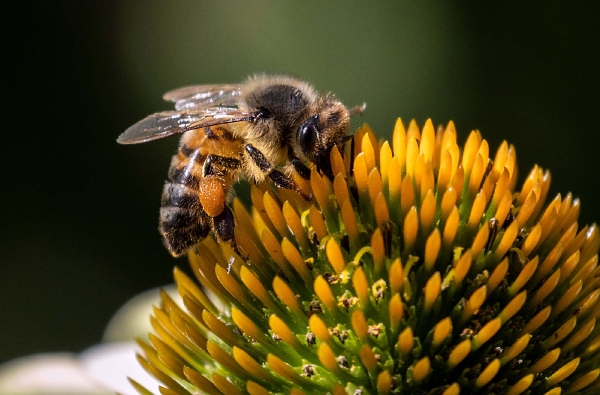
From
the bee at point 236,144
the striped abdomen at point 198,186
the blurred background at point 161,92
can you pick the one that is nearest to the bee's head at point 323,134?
the bee at point 236,144

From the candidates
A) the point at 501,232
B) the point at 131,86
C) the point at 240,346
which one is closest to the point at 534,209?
the point at 501,232

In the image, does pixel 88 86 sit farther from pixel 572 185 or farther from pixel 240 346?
pixel 240 346

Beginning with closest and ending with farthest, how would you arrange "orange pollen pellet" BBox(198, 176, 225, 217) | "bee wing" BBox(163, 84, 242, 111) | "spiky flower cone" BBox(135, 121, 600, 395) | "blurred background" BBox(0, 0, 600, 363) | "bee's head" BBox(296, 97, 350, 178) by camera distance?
1. "spiky flower cone" BBox(135, 121, 600, 395)
2. "bee's head" BBox(296, 97, 350, 178)
3. "orange pollen pellet" BBox(198, 176, 225, 217)
4. "bee wing" BBox(163, 84, 242, 111)
5. "blurred background" BBox(0, 0, 600, 363)

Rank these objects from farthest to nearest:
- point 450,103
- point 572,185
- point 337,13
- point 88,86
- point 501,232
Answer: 1. point 88,86
2. point 337,13
3. point 450,103
4. point 572,185
5. point 501,232

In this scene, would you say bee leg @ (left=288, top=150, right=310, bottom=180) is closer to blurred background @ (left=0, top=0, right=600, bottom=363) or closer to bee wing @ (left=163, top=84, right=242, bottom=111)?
bee wing @ (left=163, top=84, right=242, bottom=111)

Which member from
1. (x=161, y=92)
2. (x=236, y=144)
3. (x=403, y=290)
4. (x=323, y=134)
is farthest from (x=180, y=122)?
(x=161, y=92)

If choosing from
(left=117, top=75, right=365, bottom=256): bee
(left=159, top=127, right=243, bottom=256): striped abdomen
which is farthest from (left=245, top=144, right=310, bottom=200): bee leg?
(left=159, top=127, right=243, bottom=256): striped abdomen

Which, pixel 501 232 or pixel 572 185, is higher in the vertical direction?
pixel 572 185

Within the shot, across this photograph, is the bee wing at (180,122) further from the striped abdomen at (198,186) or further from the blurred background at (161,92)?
the blurred background at (161,92)
